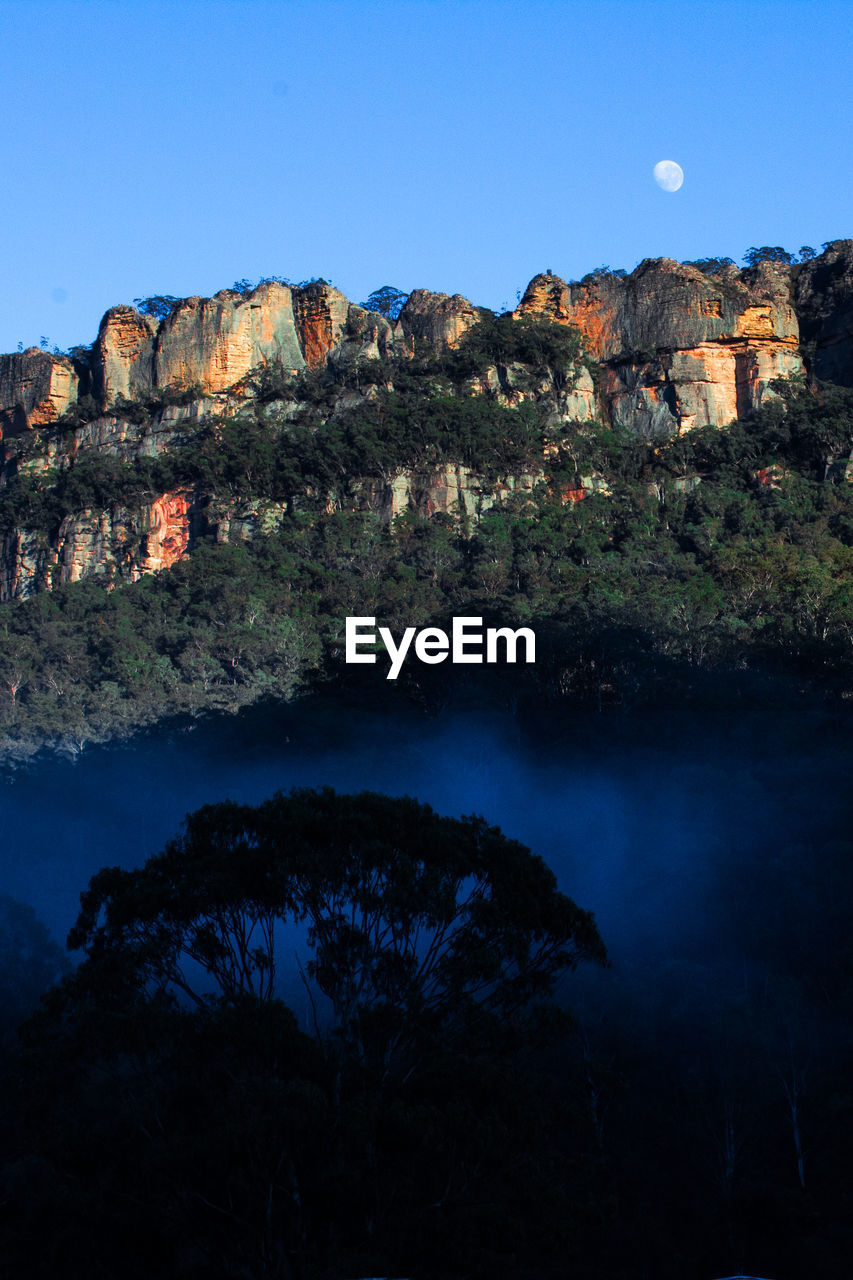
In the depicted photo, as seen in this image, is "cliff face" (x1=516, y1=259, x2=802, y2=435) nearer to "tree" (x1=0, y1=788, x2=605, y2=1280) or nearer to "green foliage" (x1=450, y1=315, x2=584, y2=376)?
"green foliage" (x1=450, y1=315, x2=584, y2=376)

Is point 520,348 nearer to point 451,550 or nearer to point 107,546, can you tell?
point 451,550

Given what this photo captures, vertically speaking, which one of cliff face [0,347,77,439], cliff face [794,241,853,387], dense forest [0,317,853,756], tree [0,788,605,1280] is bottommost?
tree [0,788,605,1280]

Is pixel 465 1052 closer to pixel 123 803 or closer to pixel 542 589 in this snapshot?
pixel 123 803

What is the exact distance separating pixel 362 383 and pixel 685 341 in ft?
48.2

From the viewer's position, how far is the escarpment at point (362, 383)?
190ft

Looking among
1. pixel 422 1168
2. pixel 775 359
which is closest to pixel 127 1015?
pixel 422 1168

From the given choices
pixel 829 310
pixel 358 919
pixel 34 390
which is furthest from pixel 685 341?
pixel 358 919

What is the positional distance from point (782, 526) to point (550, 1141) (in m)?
38.7

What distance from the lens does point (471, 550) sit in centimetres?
5356

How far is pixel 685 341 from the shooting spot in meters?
64.8

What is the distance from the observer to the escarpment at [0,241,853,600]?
190 feet

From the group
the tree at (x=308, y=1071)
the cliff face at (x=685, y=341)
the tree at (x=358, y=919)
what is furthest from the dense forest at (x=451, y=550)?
the tree at (x=308, y=1071)

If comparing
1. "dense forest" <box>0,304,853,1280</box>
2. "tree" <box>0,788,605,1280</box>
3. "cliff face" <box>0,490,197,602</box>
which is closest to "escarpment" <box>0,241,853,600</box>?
"cliff face" <box>0,490,197,602</box>

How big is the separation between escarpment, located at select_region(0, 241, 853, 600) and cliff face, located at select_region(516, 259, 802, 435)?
0.29ft
